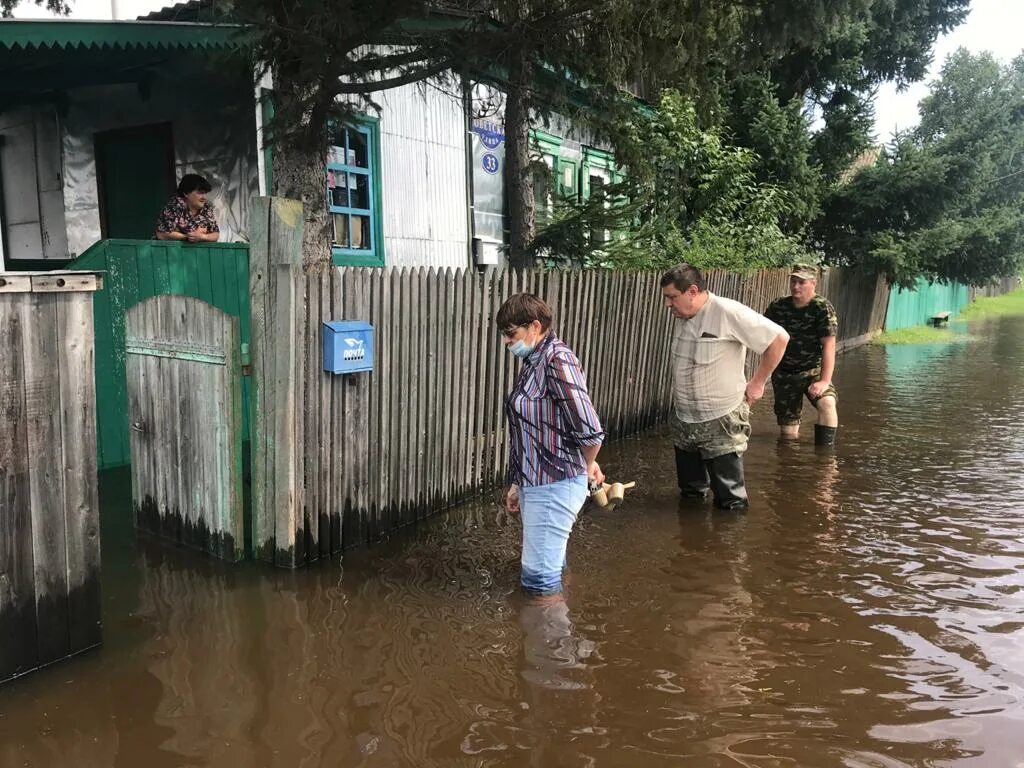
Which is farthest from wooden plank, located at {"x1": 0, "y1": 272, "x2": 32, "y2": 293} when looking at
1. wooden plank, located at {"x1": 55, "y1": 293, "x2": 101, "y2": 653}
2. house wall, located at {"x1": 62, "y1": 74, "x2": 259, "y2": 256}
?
house wall, located at {"x1": 62, "y1": 74, "x2": 259, "y2": 256}

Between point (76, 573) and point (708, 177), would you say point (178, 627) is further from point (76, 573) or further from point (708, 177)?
point (708, 177)

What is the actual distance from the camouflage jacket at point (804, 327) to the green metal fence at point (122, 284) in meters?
4.91

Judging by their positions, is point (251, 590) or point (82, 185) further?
point (82, 185)

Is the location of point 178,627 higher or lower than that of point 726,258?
lower

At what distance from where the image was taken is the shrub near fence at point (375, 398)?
178 inches

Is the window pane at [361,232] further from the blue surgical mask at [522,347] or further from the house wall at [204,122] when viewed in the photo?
the blue surgical mask at [522,347]

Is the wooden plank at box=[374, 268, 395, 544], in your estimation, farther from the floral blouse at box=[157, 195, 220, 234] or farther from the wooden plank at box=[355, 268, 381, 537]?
the floral blouse at box=[157, 195, 220, 234]

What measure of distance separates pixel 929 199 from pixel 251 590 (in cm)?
1857

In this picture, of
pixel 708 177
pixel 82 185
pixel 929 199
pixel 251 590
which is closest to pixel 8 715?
pixel 251 590

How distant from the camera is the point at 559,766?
115 inches

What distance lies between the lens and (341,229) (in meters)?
9.04

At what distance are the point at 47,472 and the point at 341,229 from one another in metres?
5.93

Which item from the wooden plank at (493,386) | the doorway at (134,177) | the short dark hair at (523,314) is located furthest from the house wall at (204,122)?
the short dark hair at (523,314)

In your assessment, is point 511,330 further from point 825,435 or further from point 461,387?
point 825,435
